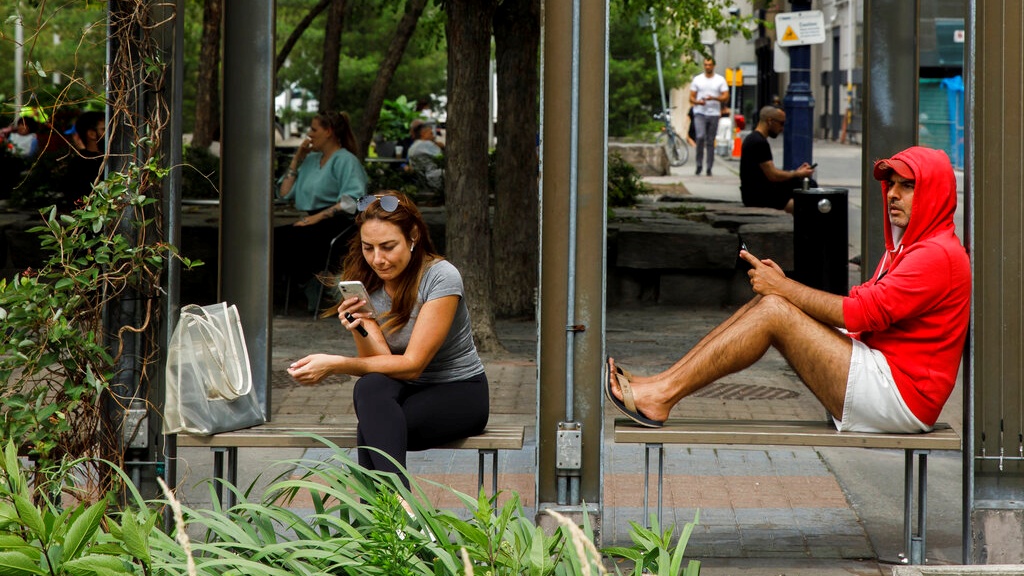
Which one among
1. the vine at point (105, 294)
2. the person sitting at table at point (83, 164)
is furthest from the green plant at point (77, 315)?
the person sitting at table at point (83, 164)

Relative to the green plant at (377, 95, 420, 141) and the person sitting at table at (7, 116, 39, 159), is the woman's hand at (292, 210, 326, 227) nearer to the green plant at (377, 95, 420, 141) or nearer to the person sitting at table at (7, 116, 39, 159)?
the person sitting at table at (7, 116, 39, 159)

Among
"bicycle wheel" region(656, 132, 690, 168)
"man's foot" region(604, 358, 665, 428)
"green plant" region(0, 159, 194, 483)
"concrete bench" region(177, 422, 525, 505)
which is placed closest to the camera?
"green plant" region(0, 159, 194, 483)

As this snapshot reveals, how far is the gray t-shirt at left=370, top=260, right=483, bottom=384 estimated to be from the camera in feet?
15.9

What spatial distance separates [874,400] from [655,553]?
137 centimetres

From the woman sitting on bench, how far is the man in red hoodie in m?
0.59

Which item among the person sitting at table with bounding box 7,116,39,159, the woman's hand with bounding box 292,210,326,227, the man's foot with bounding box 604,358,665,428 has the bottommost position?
the man's foot with bounding box 604,358,665,428

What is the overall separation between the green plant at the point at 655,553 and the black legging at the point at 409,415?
1163mm

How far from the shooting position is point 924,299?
455 centimetres

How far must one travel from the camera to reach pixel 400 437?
4.62 metres

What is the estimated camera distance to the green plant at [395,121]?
27.8 meters

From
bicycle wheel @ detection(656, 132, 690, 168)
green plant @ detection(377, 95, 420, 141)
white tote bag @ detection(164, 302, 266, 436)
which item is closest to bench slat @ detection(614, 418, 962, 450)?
white tote bag @ detection(164, 302, 266, 436)

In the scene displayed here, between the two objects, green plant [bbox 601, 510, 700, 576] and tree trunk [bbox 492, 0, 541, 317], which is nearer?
green plant [bbox 601, 510, 700, 576]

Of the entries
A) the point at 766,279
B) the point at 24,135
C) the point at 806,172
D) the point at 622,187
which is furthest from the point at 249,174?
the point at 24,135

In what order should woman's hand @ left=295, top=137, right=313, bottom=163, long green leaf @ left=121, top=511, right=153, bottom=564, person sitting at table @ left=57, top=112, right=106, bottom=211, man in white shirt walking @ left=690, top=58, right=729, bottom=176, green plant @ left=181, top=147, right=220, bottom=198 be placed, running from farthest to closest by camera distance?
man in white shirt walking @ left=690, top=58, right=729, bottom=176
green plant @ left=181, top=147, right=220, bottom=198
woman's hand @ left=295, top=137, right=313, bottom=163
person sitting at table @ left=57, top=112, right=106, bottom=211
long green leaf @ left=121, top=511, right=153, bottom=564
